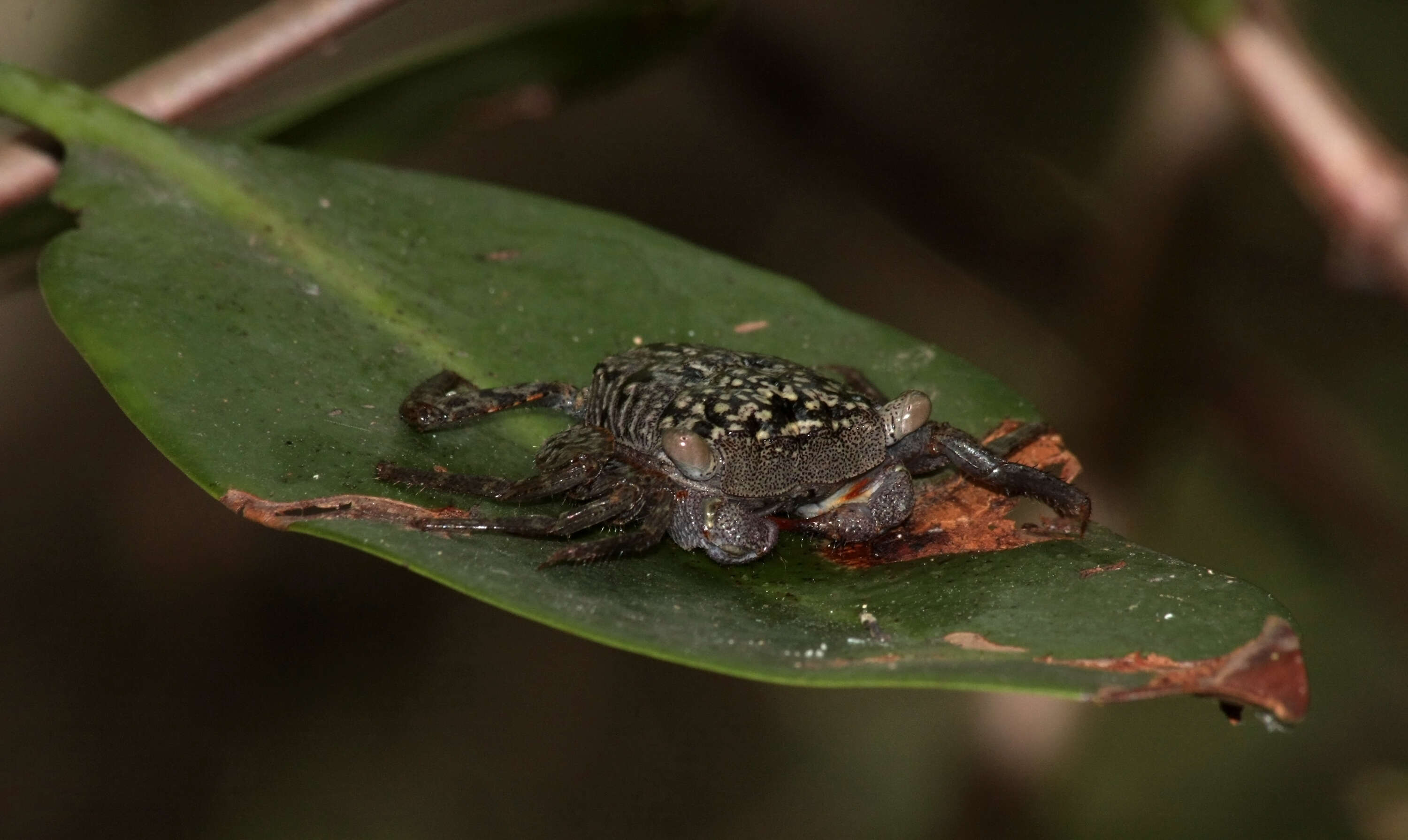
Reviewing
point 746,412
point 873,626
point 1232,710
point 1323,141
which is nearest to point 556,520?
point 746,412

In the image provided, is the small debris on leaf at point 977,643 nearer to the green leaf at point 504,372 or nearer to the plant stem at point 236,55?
the green leaf at point 504,372

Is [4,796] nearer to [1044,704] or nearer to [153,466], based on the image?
[153,466]

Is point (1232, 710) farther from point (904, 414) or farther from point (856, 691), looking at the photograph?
point (856, 691)

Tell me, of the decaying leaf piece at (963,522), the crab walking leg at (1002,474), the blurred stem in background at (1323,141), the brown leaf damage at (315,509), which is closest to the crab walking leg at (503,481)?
the brown leaf damage at (315,509)

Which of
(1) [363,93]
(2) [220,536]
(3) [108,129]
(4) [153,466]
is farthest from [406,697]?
(3) [108,129]

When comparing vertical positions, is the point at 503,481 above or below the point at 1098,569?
below

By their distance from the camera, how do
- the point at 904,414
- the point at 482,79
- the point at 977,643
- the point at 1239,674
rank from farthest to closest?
the point at 482,79 < the point at 904,414 < the point at 977,643 < the point at 1239,674
